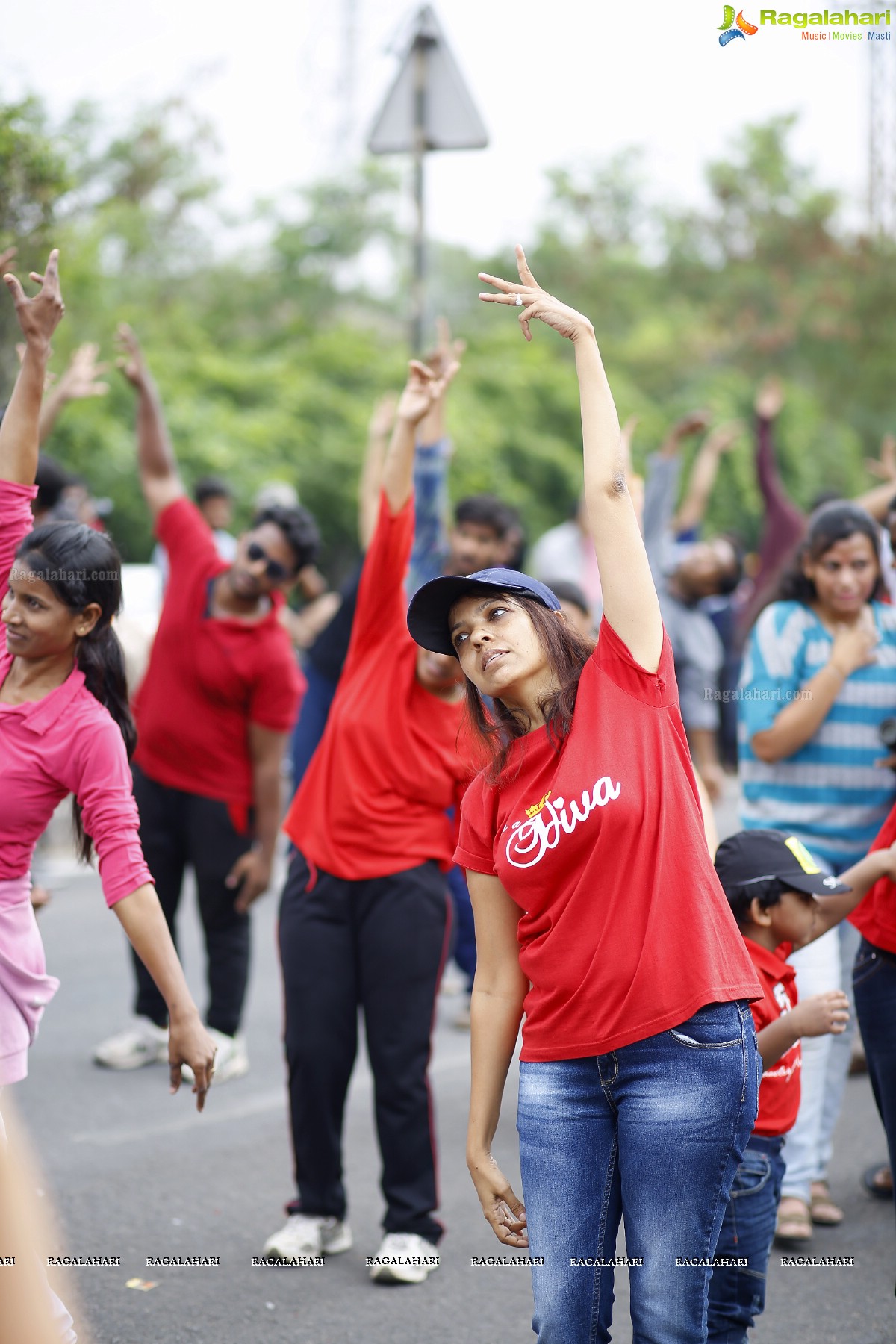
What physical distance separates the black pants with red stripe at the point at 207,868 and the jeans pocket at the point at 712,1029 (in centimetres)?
316

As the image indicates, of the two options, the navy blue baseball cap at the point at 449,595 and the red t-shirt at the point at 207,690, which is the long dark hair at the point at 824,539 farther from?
the red t-shirt at the point at 207,690

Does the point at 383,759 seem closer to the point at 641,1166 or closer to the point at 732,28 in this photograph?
the point at 641,1166

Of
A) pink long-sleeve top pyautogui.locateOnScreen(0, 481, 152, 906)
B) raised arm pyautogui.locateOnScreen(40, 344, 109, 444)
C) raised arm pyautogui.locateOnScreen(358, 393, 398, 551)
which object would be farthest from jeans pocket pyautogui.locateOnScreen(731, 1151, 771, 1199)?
raised arm pyautogui.locateOnScreen(40, 344, 109, 444)

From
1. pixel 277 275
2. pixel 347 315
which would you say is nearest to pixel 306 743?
pixel 277 275


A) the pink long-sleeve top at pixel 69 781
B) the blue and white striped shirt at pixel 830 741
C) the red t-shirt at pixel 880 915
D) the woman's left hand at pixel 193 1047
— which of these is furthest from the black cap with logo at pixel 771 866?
the pink long-sleeve top at pixel 69 781

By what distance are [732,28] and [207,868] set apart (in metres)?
3.45

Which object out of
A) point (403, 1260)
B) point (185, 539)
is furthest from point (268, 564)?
point (403, 1260)

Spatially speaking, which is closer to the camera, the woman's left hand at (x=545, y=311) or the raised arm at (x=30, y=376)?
the woman's left hand at (x=545, y=311)

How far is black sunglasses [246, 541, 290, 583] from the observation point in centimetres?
518

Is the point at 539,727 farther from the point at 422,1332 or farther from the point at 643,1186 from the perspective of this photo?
the point at 422,1332

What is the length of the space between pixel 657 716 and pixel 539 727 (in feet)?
0.80

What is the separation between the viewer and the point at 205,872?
5.38 m

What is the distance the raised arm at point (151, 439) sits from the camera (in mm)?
4770

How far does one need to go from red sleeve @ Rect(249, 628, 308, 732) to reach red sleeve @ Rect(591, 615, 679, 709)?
2.93 m
